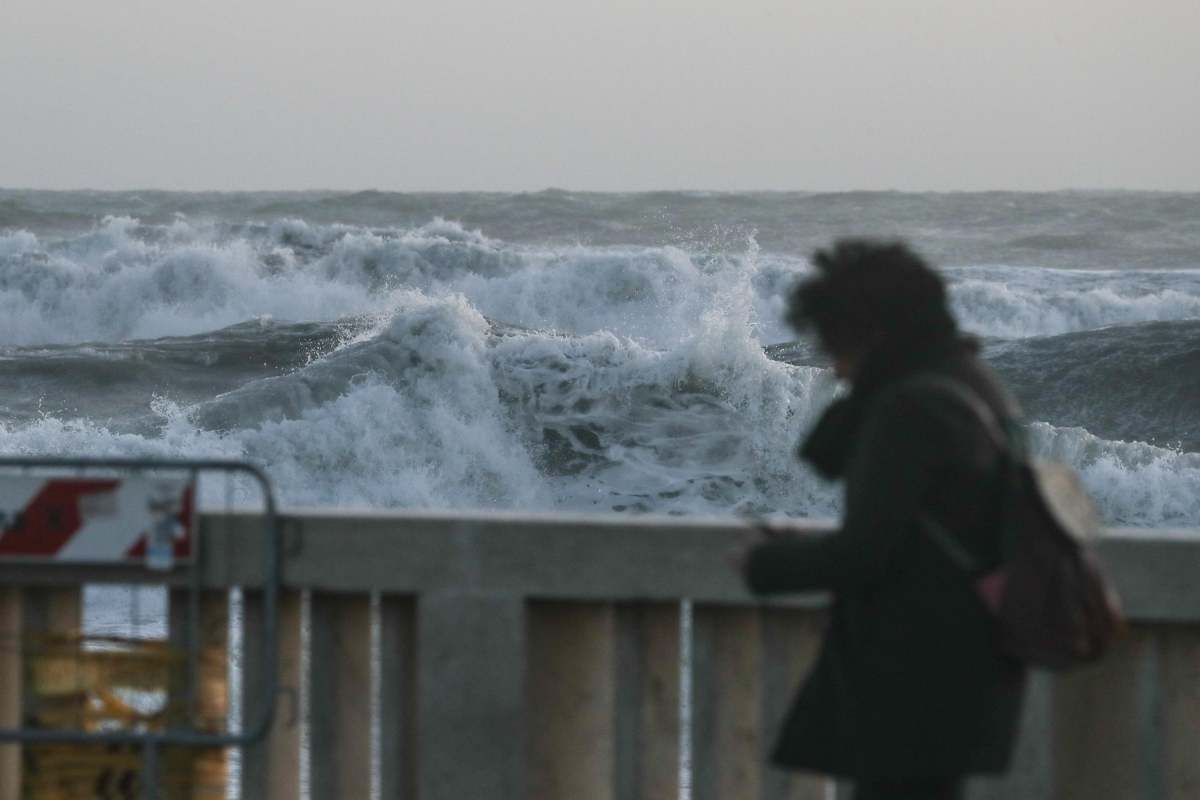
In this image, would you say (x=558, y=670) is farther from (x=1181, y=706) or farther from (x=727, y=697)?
(x=1181, y=706)

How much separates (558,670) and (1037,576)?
137 centimetres

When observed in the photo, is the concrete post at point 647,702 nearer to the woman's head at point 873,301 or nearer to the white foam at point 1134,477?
the woman's head at point 873,301

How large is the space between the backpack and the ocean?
7.30 ft

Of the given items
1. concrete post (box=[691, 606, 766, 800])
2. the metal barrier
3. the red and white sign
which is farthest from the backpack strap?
the red and white sign

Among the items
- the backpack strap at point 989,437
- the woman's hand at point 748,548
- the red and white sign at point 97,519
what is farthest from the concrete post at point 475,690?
the backpack strap at point 989,437

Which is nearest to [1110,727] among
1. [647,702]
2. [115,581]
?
[647,702]

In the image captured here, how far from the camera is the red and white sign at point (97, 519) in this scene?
4012mm

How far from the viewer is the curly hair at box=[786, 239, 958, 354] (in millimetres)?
3084

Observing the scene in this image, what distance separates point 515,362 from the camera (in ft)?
63.9

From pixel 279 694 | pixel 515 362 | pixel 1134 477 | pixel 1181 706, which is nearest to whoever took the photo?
pixel 1181 706

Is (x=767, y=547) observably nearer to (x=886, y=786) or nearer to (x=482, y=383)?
(x=886, y=786)

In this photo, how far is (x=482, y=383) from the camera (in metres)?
19.0

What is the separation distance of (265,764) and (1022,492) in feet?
6.28

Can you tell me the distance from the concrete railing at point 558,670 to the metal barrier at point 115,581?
3cm
